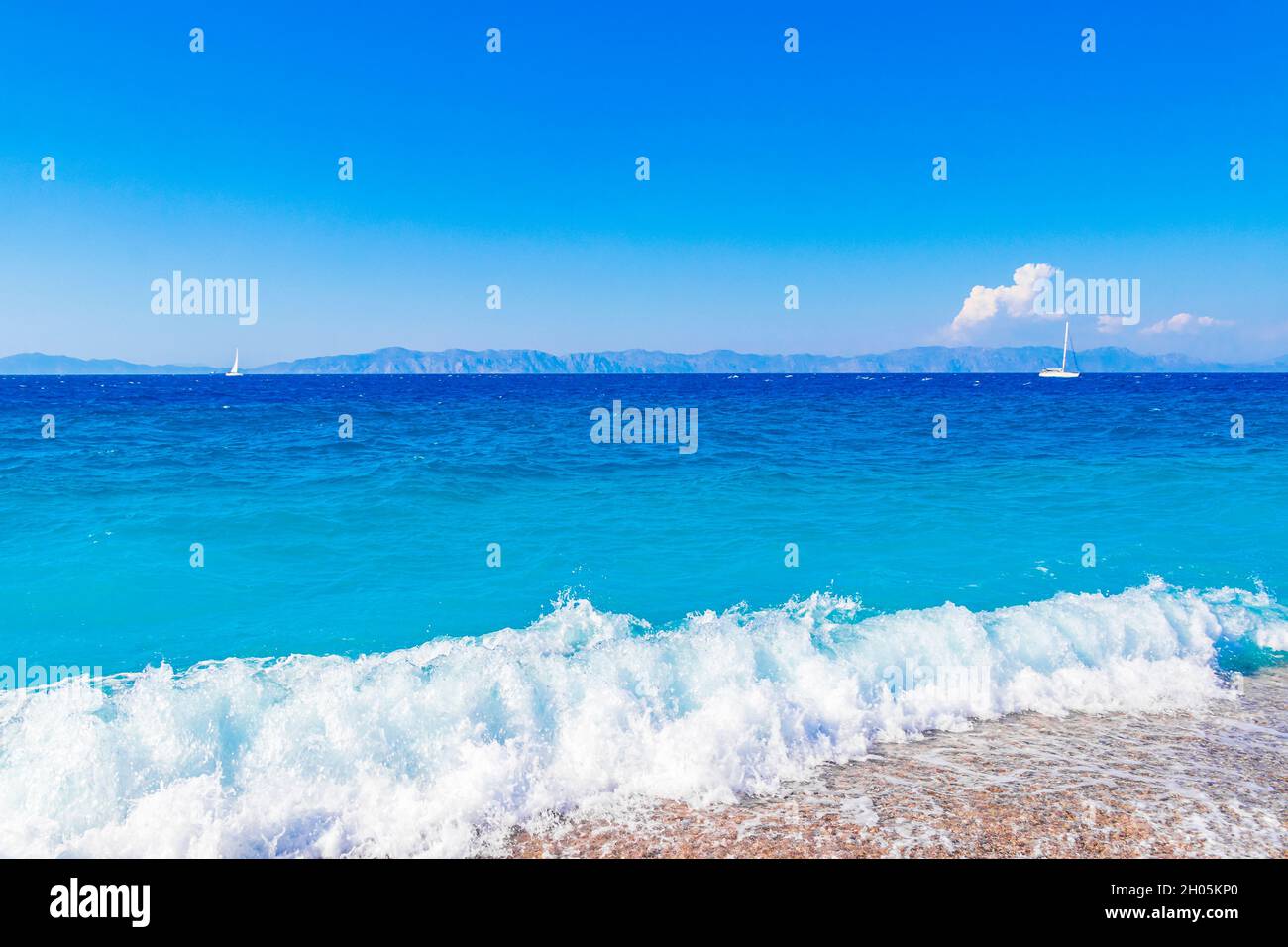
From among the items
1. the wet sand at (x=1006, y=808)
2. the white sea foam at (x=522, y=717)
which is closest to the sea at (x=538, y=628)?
the white sea foam at (x=522, y=717)

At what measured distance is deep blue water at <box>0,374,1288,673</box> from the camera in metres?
11.1

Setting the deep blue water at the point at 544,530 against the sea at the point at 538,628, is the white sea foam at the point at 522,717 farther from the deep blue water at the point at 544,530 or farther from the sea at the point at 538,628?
the deep blue water at the point at 544,530

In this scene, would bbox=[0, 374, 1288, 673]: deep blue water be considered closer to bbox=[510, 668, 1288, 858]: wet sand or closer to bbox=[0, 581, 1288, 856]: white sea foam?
bbox=[0, 581, 1288, 856]: white sea foam

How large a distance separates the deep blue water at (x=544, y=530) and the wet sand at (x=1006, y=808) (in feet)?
14.7

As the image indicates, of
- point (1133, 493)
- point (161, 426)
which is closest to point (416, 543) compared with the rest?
point (1133, 493)

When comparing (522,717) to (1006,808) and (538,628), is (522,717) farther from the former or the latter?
(1006,808)

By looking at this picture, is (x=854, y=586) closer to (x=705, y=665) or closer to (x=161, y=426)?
(x=705, y=665)

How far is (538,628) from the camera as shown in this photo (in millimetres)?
10484

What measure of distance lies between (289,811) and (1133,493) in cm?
2340

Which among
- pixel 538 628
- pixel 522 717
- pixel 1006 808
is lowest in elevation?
pixel 1006 808

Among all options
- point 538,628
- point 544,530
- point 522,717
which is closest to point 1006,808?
point 522,717

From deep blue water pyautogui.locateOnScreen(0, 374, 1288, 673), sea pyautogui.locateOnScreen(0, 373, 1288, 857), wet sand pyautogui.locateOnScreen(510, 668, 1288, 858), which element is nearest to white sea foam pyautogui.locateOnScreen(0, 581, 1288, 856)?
sea pyautogui.locateOnScreen(0, 373, 1288, 857)

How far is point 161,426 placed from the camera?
37.5 metres

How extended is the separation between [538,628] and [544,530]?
5922mm
